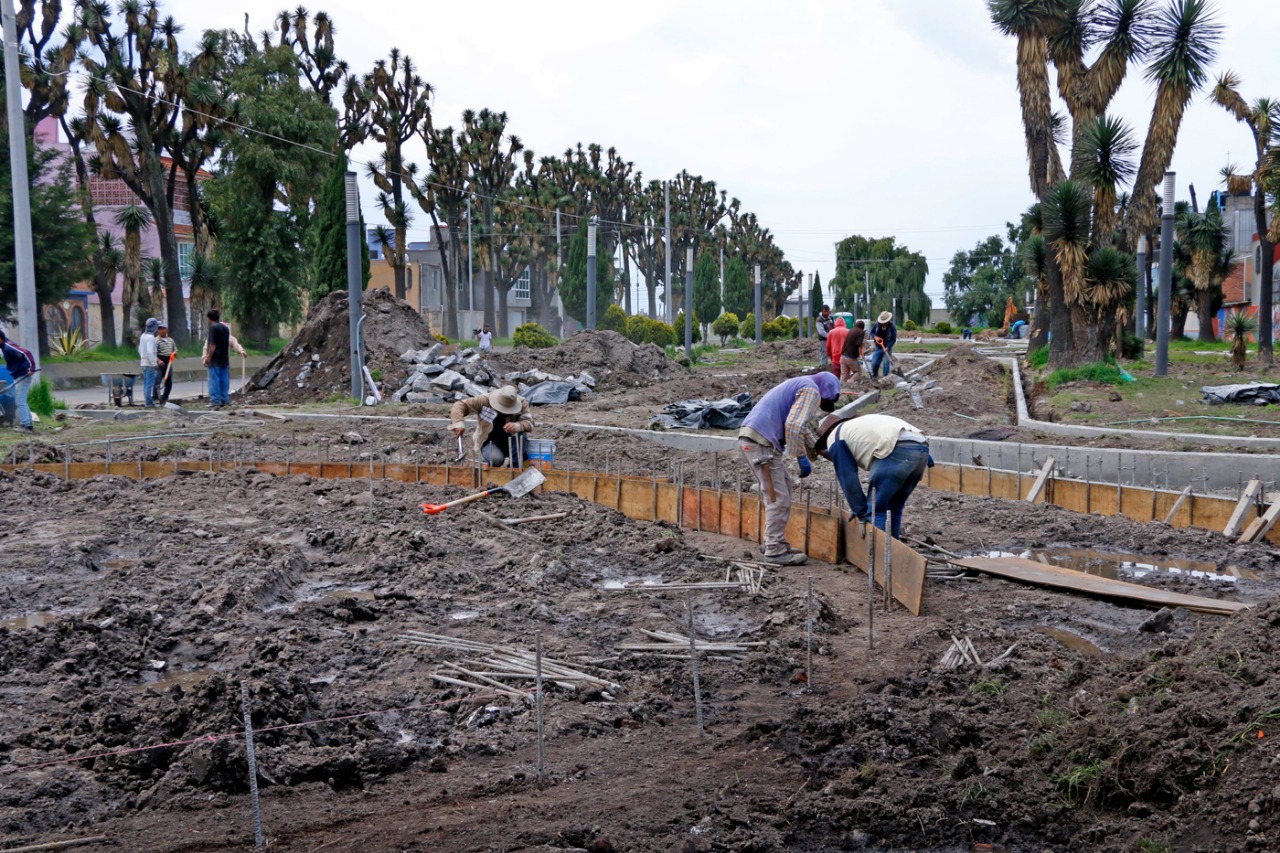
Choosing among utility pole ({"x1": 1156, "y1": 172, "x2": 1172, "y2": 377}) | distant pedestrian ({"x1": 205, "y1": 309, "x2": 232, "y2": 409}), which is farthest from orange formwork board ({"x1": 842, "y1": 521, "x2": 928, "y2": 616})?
utility pole ({"x1": 1156, "y1": 172, "x2": 1172, "y2": 377})

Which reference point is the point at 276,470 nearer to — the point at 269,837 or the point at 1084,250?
the point at 269,837

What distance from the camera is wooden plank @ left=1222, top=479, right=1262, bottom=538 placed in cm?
820

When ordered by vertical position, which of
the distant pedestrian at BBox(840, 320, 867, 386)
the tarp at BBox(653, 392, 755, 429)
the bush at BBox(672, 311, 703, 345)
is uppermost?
the bush at BBox(672, 311, 703, 345)

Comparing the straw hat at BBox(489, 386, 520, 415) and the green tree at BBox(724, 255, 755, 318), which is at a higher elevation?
the green tree at BBox(724, 255, 755, 318)

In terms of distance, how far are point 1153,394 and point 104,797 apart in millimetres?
17103

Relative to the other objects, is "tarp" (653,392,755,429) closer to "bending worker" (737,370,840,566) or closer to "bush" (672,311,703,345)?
"bending worker" (737,370,840,566)

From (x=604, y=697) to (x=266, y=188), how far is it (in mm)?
34864

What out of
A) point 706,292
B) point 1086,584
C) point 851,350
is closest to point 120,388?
point 851,350

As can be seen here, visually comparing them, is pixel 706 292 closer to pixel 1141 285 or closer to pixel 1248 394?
pixel 1141 285

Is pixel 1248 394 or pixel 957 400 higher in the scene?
pixel 1248 394

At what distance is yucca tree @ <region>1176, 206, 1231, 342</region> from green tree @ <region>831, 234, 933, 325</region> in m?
39.7

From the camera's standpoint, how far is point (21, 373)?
47.2 ft

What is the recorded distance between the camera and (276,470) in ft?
37.6

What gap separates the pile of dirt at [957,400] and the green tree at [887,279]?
2185 inches
